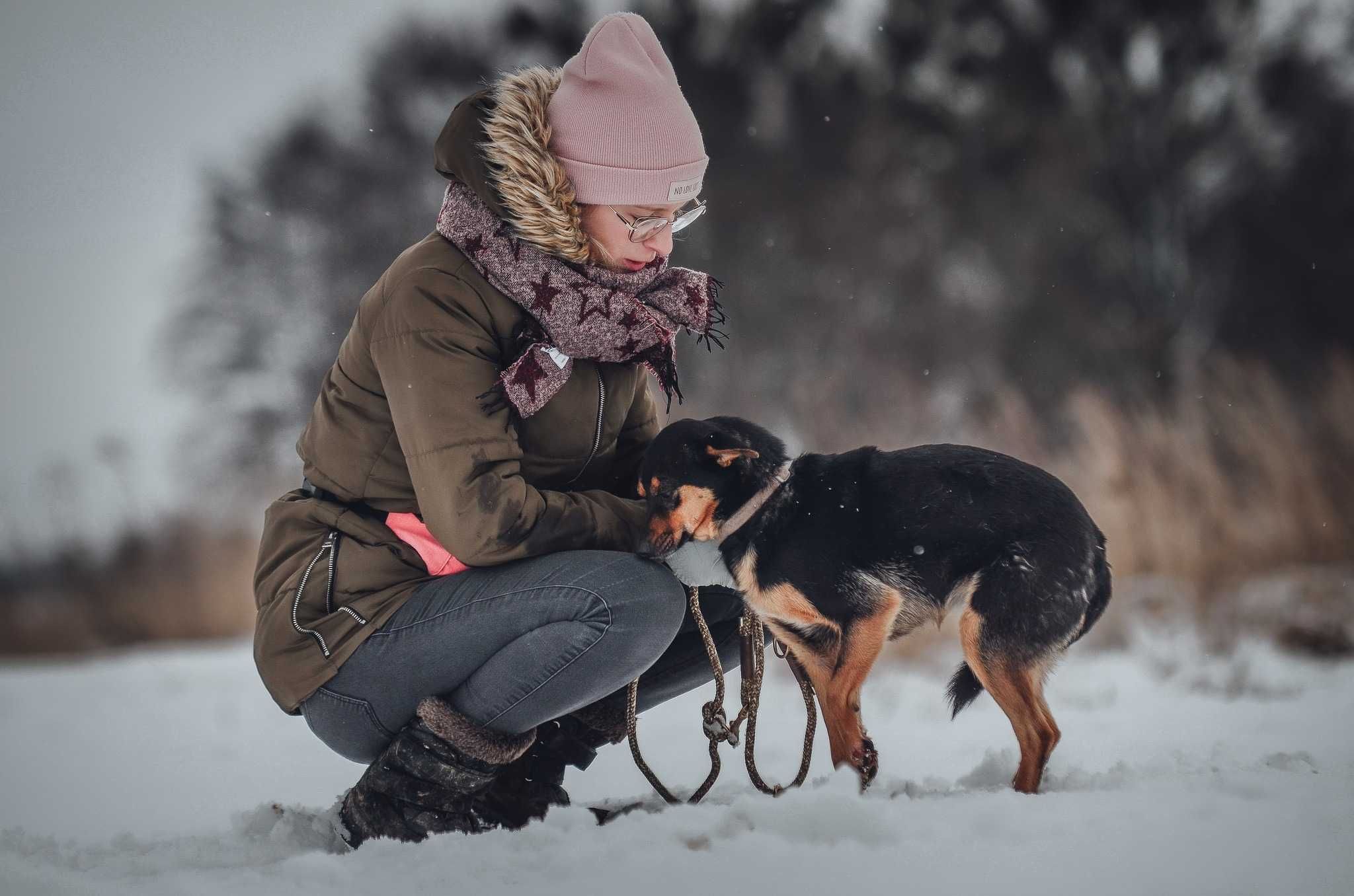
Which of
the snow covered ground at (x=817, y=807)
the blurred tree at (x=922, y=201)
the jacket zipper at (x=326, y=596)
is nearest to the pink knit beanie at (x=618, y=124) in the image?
the jacket zipper at (x=326, y=596)

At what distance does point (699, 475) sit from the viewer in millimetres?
2660

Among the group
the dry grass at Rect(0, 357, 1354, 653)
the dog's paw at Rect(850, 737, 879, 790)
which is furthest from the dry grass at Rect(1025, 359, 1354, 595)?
the dog's paw at Rect(850, 737, 879, 790)

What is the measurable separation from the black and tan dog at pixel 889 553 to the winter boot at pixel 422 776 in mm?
590

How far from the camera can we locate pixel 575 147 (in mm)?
2318

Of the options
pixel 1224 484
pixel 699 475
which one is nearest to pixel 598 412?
pixel 699 475

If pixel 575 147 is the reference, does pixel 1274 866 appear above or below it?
below

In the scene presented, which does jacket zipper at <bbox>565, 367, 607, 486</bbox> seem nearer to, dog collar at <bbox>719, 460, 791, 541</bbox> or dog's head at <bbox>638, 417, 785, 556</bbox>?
dog's head at <bbox>638, 417, 785, 556</bbox>

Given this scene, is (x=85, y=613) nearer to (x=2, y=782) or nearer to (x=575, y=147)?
(x=2, y=782)

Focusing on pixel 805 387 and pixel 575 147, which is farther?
pixel 805 387

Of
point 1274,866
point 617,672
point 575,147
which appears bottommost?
point 617,672

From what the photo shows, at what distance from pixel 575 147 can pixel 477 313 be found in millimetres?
432

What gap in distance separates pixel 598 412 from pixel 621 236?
42 centimetres

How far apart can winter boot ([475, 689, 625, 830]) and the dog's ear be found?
2.10 feet

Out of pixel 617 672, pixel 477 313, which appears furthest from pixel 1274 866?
pixel 477 313
